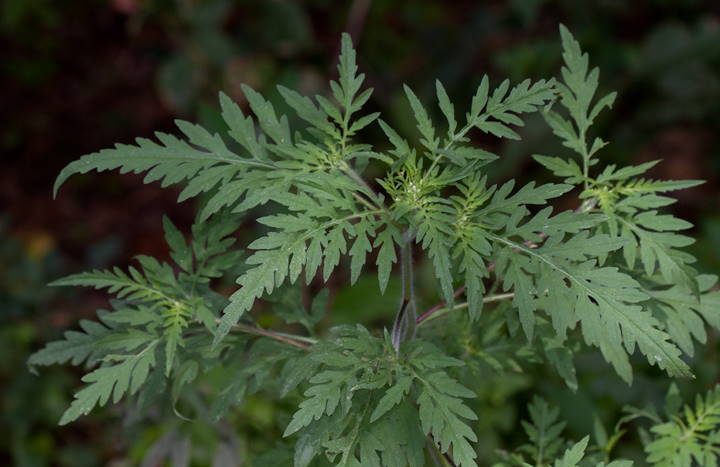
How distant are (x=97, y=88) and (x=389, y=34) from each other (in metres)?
2.22

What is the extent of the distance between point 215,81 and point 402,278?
12.0 feet

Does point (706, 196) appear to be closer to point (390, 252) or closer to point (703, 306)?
point (703, 306)

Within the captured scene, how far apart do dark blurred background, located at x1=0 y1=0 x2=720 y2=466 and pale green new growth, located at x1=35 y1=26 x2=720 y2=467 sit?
7.90 ft

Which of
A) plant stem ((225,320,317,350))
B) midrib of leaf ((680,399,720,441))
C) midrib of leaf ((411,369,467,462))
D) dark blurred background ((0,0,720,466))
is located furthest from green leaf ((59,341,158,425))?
dark blurred background ((0,0,720,466))

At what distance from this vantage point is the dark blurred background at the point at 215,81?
4520mm

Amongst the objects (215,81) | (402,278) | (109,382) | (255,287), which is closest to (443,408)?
(402,278)

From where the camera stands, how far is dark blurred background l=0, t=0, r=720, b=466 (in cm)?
452

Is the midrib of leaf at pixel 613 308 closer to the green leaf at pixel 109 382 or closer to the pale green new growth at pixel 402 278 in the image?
the pale green new growth at pixel 402 278

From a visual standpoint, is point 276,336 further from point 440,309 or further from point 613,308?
point 613,308

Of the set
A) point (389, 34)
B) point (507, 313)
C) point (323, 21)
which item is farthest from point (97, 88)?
point (507, 313)

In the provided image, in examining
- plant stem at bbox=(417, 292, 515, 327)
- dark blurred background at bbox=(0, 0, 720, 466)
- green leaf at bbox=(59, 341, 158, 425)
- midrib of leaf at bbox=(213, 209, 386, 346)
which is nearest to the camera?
midrib of leaf at bbox=(213, 209, 386, 346)

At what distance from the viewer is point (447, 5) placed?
5828mm

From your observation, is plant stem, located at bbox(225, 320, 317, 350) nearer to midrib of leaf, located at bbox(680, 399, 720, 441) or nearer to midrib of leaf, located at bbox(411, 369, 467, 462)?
midrib of leaf, located at bbox(411, 369, 467, 462)

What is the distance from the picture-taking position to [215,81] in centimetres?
501
